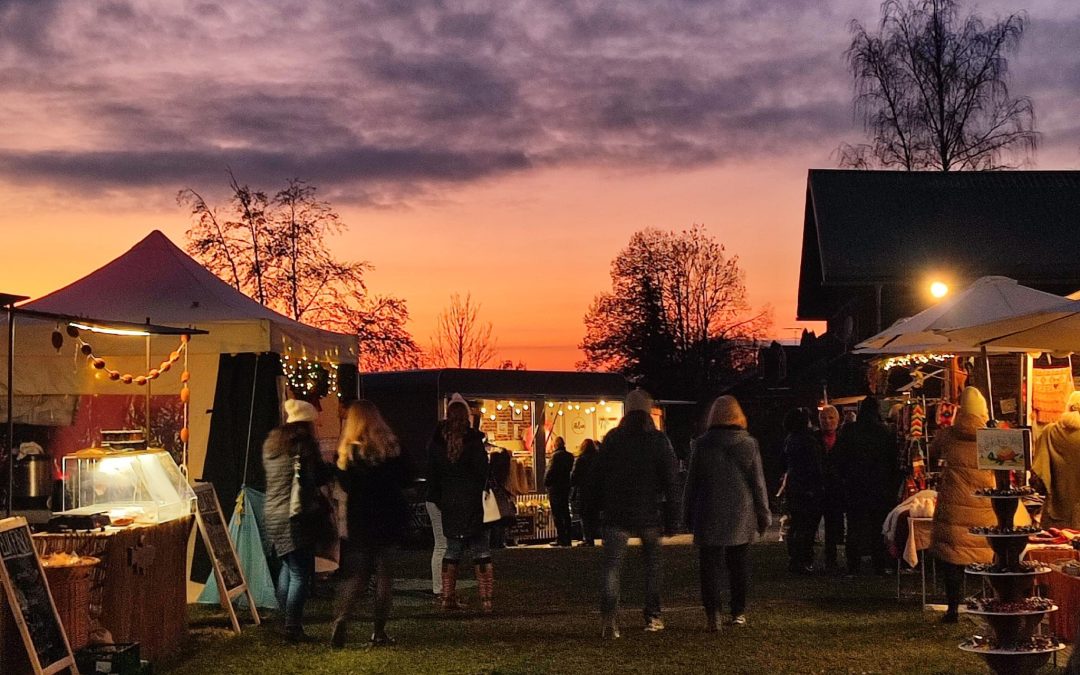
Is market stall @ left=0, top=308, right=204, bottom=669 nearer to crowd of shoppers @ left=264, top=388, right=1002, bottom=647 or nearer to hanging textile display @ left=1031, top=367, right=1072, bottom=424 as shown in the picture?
crowd of shoppers @ left=264, top=388, right=1002, bottom=647

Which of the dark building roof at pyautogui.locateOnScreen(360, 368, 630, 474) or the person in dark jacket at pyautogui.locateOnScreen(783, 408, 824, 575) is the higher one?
the dark building roof at pyautogui.locateOnScreen(360, 368, 630, 474)

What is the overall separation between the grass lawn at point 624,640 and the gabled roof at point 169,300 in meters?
2.45

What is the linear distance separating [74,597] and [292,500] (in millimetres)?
1858

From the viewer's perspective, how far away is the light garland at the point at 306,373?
1279 cm

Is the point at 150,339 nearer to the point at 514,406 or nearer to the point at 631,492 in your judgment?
the point at 631,492

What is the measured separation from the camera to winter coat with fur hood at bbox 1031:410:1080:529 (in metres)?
9.70

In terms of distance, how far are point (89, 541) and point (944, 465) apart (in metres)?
5.62

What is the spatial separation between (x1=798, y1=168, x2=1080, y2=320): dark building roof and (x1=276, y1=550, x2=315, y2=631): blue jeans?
1998 cm

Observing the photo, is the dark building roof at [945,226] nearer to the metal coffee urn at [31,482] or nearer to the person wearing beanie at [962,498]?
the metal coffee urn at [31,482]

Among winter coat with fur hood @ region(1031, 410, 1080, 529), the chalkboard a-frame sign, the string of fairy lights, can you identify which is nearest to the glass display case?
the chalkboard a-frame sign

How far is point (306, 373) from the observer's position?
13.6m

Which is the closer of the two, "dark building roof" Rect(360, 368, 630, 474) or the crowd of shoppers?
the crowd of shoppers

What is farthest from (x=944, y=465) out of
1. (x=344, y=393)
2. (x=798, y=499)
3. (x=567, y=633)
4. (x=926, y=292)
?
(x=926, y=292)

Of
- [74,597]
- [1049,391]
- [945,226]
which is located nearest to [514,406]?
[1049,391]
